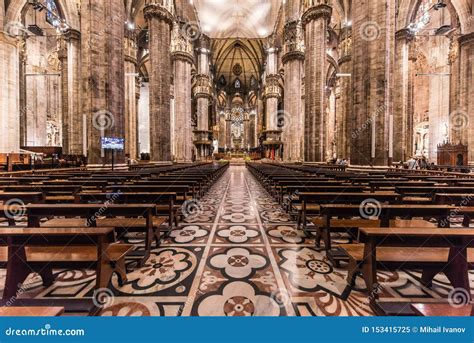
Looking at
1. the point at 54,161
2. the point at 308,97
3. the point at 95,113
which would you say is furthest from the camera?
the point at 308,97

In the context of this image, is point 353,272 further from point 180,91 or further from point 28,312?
point 180,91

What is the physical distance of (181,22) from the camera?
24703 millimetres

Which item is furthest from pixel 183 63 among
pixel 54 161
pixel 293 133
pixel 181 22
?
pixel 54 161

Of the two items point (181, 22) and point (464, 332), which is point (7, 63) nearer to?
point (181, 22)

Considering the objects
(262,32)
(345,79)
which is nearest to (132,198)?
(345,79)

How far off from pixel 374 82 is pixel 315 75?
7.30 m

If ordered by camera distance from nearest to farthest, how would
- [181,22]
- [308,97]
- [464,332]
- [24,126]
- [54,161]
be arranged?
[464,332]
[54,161]
[308,97]
[24,126]
[181,22]

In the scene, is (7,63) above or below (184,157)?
above

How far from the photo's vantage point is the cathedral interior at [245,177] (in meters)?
2.56

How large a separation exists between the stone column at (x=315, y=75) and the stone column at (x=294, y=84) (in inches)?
214

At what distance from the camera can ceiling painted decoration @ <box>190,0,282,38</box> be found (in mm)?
38188

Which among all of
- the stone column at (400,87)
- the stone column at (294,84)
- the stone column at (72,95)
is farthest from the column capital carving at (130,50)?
the stone column at (400,87)

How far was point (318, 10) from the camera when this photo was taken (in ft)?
53.1

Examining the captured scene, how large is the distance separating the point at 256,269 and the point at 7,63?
2123cm
